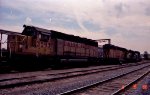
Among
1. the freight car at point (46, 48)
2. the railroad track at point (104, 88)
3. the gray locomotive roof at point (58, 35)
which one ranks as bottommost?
the railroad track at point (104, 88)

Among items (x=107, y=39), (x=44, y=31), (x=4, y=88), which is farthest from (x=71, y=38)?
(x=107, y=39)

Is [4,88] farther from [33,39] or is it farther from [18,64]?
[33,39]

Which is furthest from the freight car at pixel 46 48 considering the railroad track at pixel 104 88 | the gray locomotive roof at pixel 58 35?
the railroad track at pixel 104 88

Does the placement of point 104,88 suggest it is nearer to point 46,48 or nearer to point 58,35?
point 46,48

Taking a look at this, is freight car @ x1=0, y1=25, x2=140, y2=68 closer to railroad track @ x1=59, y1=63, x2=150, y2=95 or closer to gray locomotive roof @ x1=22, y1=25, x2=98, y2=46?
gray locomotive roof @ x1=22, y1=25, x2=98, y2=46

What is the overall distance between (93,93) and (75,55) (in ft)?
59.6

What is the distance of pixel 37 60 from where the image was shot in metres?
19.8

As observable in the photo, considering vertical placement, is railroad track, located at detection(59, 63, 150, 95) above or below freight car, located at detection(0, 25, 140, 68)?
below

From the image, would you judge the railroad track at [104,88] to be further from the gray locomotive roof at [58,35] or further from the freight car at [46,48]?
A: the gray locomotive roof at [58,35]

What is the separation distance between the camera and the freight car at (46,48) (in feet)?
58.2

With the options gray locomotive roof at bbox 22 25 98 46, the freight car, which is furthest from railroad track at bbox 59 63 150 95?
gray locomotive roof at bbox 22 25 98 46

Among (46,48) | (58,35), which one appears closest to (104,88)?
(46,48)

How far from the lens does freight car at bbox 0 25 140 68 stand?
17.8 metres

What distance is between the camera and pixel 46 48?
70.5 feet
